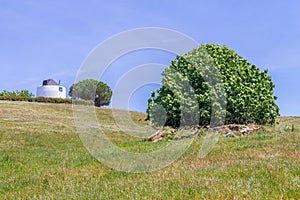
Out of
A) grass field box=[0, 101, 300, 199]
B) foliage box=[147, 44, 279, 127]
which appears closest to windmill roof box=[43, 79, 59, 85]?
foliage box=[147, 44, 279, 127]

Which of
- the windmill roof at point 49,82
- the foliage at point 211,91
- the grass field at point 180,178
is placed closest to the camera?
the grass field at point 180,178

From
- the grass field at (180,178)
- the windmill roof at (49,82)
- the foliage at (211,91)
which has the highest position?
the windmill roof at (49,82)

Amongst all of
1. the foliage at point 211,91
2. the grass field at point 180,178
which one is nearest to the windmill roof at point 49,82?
the foliage at point 211,91

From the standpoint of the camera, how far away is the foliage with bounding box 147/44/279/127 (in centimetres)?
2272

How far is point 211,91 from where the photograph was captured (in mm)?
22500

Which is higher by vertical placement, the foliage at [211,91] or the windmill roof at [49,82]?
the windmill roof at [49,82]

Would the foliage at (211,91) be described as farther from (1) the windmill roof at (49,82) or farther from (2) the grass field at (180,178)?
(1) the windmill roof at (49,82)

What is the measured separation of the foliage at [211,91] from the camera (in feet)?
74.5

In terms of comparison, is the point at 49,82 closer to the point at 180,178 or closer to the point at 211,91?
the point at 211,91

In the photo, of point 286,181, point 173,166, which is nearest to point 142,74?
point 173,166

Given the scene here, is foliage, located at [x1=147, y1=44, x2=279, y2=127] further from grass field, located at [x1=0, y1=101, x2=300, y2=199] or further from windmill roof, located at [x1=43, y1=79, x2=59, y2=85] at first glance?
windmill roof, located at [x1=43, y1=79, x2=59, y2=85]

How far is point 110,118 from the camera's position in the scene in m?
59.6

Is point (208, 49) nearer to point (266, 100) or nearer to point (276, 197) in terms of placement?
point (266, 100)

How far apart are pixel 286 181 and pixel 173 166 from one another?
393cm
